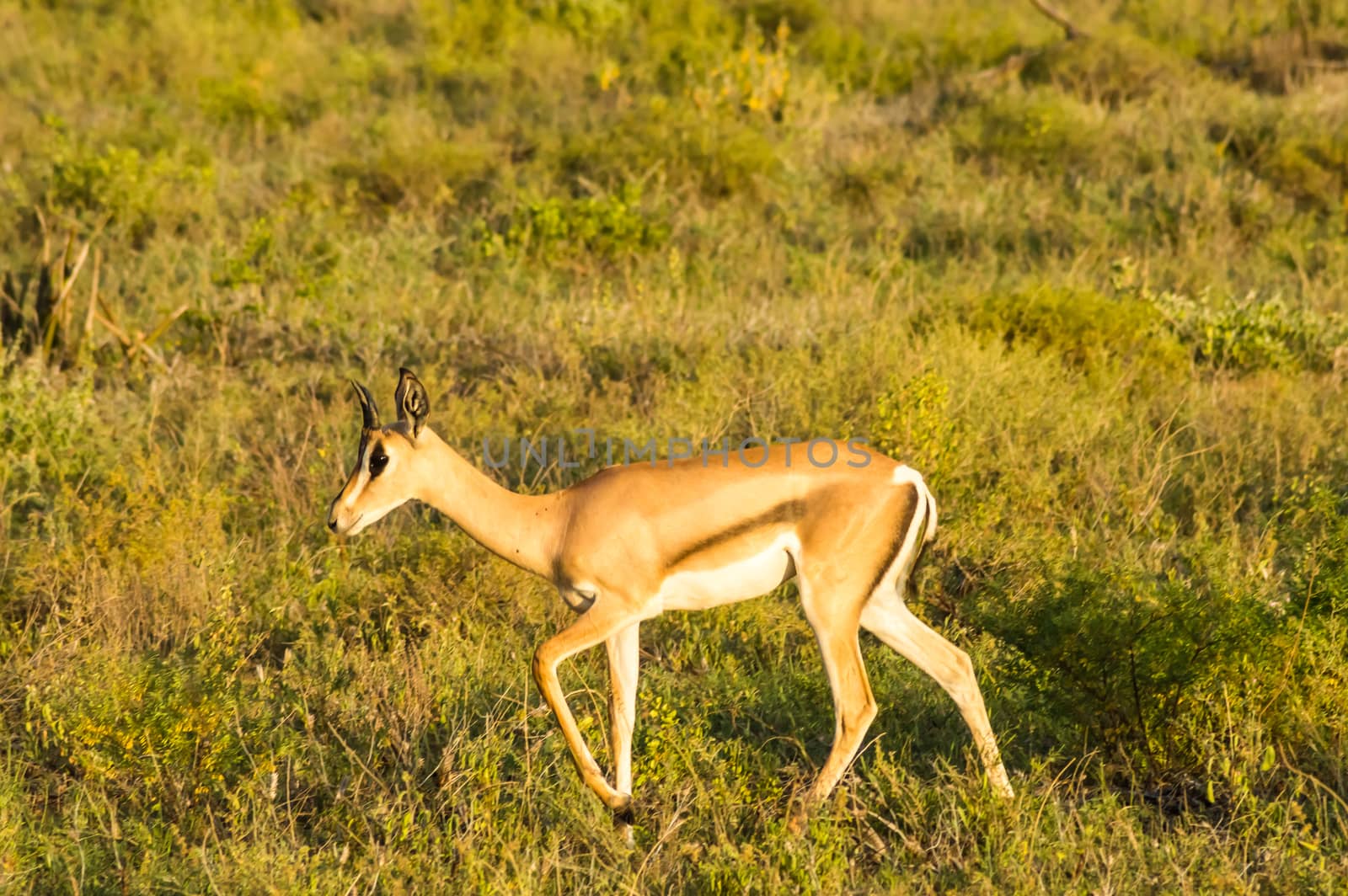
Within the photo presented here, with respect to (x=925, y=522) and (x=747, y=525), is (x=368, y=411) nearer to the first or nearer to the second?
(x=747, y=525)

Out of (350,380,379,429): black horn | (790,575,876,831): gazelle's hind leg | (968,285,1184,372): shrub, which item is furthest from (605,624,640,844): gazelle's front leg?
(968,285,1184,372): shrub

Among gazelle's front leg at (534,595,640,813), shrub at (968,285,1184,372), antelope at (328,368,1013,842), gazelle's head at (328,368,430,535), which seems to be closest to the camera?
gazelle's front leg at (534,595,640,813)

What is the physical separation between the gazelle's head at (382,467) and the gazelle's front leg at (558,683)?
2.31ft

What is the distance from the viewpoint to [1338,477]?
6.86 m

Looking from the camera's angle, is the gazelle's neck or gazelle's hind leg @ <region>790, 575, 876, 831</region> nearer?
gazelle's hind leg @ <region>790, 575, 876, 831</region>

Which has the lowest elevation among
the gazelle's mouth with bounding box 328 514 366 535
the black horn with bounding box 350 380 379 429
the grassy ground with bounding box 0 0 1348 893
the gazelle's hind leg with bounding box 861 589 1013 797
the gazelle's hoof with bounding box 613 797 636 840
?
the grassy ground with bounding box 0 0 1348 893

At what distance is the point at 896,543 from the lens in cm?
461

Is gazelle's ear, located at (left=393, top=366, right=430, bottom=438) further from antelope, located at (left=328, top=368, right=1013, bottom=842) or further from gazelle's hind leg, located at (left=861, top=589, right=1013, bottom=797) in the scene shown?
gazelle's hind leg, located at (left=861, top=589, right=1013, bottom=797)

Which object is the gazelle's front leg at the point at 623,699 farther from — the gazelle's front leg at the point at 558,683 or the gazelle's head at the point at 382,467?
the gazelle's head at the point at 382,467

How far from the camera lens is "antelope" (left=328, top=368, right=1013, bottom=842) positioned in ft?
14.9

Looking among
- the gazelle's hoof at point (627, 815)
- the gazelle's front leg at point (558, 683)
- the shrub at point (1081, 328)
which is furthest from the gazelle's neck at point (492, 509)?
the shrub at point (1081, 328)

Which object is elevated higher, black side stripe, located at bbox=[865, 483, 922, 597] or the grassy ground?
black side stripe, located at bbox=[865, 483, 922, 597]

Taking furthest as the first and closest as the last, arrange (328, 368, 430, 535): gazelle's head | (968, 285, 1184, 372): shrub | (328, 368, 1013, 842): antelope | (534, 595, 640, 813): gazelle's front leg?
(968, 285, 1184, 372): shrub, (328, 368, 430, 535): gazelle's head, (328, 368, 1013, 842): antelope, (534, 595, 640, 813): gazelle's front leg

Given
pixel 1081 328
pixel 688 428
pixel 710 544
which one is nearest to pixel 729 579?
pixel 710 544
